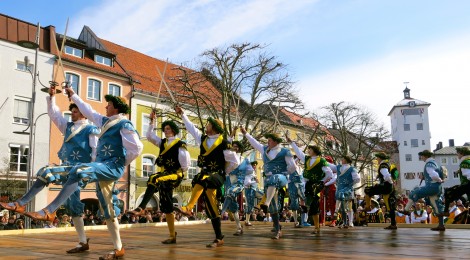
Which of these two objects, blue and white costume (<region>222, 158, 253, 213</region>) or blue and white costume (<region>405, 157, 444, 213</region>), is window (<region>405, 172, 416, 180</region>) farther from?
blue and white costume (<region>405, 157, 444, 213</region>)

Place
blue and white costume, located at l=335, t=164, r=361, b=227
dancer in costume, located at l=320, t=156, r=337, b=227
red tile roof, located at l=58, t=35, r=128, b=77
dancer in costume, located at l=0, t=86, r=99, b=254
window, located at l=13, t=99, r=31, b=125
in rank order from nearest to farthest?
dancer in costume, located at l=0, t=86, r=99, b=254, blue and white costume, located at l=335, t=164, r=361, b=227, dancer in costume, located at l=320, t=156, r=337, b=227, window, located at l=13, t=99, r=31, b=125, red tile roof, located at l=58, t=35, r=128, b=77

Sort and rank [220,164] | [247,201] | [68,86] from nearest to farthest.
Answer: [68,86] < [220,164] < [247,201]

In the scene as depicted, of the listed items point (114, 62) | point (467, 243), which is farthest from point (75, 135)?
point (114, 62)

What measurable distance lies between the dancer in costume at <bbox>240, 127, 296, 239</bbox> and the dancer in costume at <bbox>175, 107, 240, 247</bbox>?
144 centimetres

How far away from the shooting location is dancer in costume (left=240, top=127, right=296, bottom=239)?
8930 millimetres

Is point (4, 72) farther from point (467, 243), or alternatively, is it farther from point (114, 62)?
point (467, 243)

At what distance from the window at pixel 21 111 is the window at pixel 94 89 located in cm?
451

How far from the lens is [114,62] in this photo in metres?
35.7

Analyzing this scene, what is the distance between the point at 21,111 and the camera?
28.1m

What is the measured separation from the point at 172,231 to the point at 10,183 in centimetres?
2034

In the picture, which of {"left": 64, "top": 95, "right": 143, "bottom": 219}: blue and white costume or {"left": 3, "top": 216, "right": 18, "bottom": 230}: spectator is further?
{"left": 3, "top": 216, "right": 18, "bottom": 230}: spectator

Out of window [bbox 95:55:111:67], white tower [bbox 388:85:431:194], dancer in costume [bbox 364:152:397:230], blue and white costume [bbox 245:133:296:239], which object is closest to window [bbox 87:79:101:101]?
window [bbox 95:55:111:67]

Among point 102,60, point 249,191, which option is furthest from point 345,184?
point 102,60

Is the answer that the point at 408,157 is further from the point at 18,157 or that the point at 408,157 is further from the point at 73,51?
the point at 18,157
